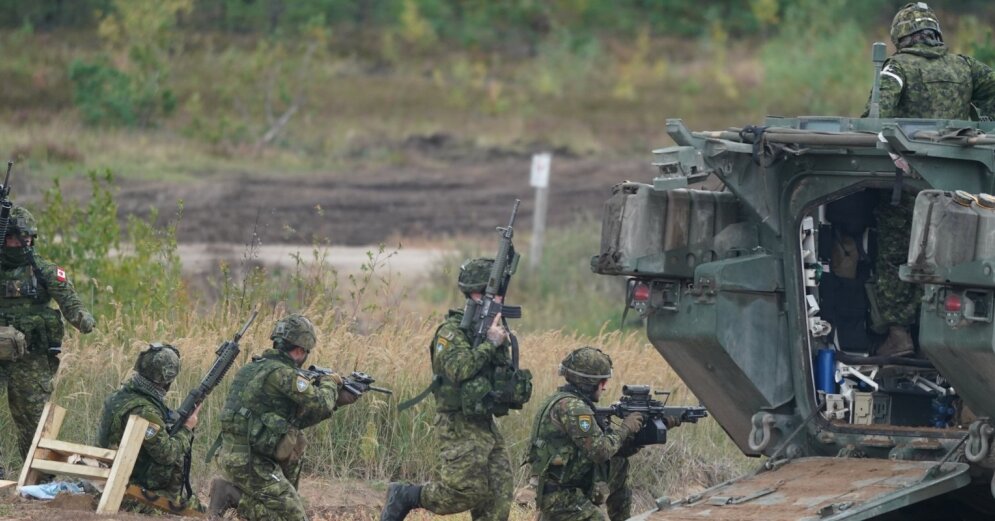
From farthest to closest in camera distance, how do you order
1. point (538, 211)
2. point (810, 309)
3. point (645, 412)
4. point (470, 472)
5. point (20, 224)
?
point (538, 211) → point (20, 224) → point (645, 412) → point (470, 472) → point (810, 309)

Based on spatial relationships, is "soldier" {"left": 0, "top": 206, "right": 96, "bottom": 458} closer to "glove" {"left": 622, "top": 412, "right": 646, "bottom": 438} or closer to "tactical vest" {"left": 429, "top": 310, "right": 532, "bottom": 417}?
"tactical vest" {"left": 429, "top": 310, "right": 532, "bottom": 417}

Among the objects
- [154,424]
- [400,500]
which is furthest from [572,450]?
[154,424]

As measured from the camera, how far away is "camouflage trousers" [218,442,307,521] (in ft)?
30.6

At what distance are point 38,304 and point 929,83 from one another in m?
5.57

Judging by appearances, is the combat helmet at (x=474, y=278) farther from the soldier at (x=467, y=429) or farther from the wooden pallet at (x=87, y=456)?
the wooden pallet at (x=87, y=456)

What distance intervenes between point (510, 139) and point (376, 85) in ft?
16.6

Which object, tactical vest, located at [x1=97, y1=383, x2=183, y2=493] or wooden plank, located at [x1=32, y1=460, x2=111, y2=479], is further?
tactical vest, located at [x1=97, y1=383, x2=183, y2=493]

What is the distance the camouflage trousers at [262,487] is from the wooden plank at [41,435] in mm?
1062

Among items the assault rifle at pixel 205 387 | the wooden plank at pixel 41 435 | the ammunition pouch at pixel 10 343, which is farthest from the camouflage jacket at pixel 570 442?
the ammunition pouch at pixel 10 343

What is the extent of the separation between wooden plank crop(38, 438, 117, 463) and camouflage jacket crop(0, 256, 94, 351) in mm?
1028

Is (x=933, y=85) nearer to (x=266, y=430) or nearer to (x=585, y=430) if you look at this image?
(x=585, y=430)

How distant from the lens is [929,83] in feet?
29.7

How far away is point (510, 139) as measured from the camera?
32469 millimetres

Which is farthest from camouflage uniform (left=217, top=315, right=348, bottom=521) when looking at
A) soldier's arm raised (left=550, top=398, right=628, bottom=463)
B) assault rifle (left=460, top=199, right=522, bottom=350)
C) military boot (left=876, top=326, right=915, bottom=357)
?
military boot (left=876, top=326, right=915, bottom=357)
